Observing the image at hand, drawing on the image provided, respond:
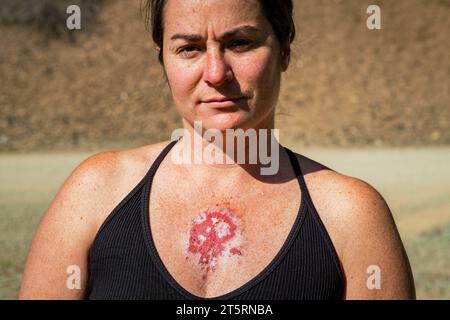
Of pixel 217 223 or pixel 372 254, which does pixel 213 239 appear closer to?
pixel 217 223

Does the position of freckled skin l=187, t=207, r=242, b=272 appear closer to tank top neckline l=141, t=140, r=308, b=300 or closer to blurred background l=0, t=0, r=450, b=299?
tank top neckline l=141, t=140, r=308, b=300

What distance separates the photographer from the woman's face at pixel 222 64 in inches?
86.4

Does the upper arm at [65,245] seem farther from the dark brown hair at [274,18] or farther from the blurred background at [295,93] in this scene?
the blurred background at [295,93]

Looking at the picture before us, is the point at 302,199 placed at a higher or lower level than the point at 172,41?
lower

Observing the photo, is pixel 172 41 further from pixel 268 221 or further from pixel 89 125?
pixel 89 125

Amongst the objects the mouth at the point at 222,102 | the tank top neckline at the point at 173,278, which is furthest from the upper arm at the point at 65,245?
the mouth at the point at 222,102

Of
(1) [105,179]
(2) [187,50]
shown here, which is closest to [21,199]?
(1) [105,179]

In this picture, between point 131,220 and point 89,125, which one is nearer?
point 131,220

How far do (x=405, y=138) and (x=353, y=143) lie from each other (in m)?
0.89

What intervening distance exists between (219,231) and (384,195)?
733 centimetres

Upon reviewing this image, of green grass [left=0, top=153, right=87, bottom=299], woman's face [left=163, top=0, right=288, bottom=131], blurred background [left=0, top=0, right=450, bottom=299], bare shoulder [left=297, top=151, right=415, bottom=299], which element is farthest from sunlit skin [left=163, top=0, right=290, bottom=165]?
blurred background [left=0, top=0, right=450, bottom=299]

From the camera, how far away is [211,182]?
7.92 ft

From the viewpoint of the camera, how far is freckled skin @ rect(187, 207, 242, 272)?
2.29m
